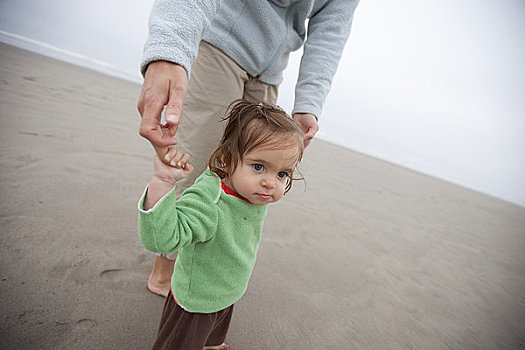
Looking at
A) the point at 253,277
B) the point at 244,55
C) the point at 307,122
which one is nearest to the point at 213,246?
the point at 307,122

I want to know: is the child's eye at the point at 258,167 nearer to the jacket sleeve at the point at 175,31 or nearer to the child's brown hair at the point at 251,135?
the child's brown hair at the point at 251,135

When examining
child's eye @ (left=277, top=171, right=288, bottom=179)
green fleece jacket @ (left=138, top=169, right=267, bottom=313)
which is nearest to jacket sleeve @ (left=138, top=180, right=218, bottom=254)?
green fleece jacket @ (left=138, top=169, right=267, bottom=313)

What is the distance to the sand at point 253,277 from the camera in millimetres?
1302

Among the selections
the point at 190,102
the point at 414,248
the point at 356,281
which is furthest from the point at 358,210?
the point at 190,102

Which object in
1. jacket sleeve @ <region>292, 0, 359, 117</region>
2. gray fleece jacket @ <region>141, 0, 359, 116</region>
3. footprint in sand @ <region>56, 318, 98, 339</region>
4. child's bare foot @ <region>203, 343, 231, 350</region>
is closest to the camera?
gray fleece jacket @ <region>141, 0, 359, 116</region>

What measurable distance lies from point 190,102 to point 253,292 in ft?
4.00

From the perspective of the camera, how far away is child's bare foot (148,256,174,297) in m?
1.47

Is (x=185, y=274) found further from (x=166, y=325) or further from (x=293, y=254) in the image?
(x=293, y=254)

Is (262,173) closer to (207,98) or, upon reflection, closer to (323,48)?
(207,98)

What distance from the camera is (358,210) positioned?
13.8ft

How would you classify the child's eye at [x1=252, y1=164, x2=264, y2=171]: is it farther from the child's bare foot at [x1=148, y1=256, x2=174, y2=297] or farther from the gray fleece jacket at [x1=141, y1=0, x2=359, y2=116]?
the child's bare foot at [x1=148, y1=256, x2=174, y2=297]

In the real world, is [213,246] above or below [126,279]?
above

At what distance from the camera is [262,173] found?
34.8 inches

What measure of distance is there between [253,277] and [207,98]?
125 cm
